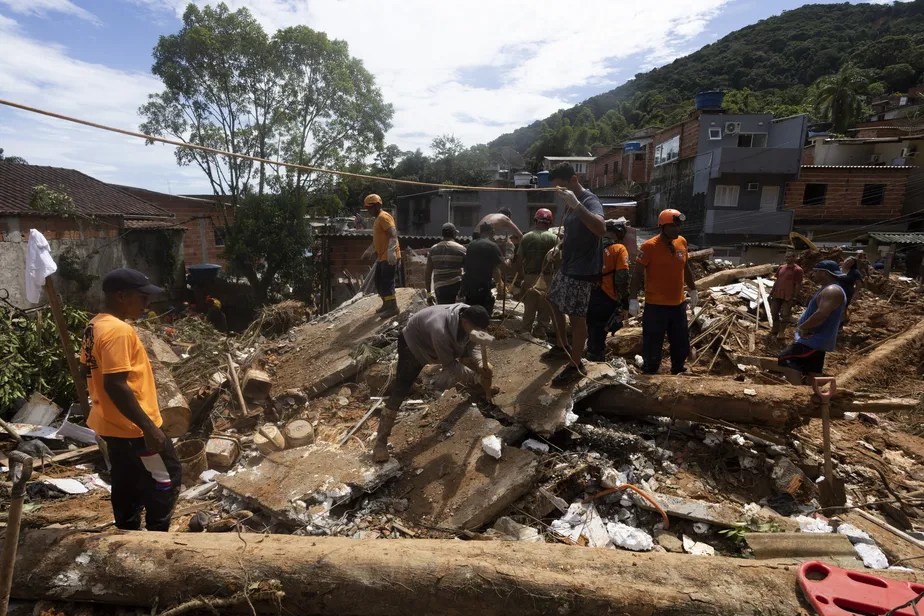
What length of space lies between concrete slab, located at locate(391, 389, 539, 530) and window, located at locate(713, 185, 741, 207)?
930 inches

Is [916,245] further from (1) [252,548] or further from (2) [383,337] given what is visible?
(1) [252,548]

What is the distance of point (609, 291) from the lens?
4.77 m

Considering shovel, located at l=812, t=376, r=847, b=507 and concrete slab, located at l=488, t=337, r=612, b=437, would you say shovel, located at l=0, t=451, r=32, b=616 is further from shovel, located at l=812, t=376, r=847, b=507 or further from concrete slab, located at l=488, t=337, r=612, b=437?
shovel, located at l=812, t=376, r=847, b=507

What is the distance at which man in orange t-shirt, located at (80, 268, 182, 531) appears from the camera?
8.08 feet

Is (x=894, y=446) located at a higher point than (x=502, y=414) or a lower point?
lower

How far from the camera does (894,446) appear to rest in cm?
455

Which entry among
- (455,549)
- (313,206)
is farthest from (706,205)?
(455,549)

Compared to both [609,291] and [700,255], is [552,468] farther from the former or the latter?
[700,255]

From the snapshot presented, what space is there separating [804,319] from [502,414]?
9.61 ft

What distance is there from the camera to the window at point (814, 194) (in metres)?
23.8

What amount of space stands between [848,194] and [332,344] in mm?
27389

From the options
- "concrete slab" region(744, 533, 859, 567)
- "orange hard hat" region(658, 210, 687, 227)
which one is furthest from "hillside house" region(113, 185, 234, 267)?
"concrete slab" region(744, 533, 859, 567)

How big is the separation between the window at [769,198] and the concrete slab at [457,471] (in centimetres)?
2449

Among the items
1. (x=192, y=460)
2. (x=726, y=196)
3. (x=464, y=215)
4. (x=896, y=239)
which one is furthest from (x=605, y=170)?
(x=192, y=460)
